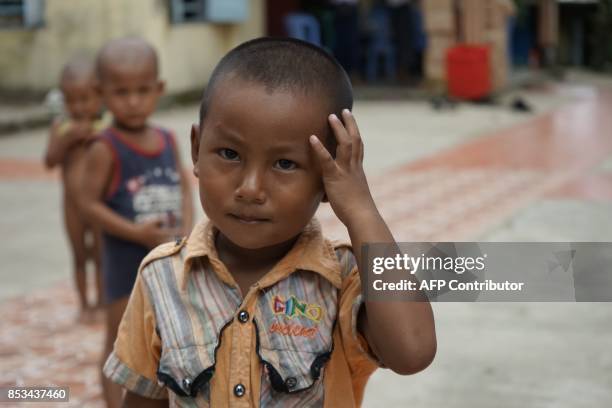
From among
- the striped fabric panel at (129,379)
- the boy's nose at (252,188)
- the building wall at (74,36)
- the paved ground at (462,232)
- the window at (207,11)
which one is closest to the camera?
the boy's nose at (252,188)

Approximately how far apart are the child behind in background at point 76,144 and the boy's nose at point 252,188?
9.41 feet

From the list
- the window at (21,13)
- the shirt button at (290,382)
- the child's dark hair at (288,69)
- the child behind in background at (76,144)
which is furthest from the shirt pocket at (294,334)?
the window at (21,13)

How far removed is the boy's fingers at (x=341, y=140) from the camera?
168 centimetres

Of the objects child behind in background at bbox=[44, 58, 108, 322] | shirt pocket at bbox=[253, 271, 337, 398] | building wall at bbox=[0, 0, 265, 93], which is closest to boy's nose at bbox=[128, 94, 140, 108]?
child behind in background at bbox=[44, 58, 108, 322]

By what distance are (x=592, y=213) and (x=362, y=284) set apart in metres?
4.94

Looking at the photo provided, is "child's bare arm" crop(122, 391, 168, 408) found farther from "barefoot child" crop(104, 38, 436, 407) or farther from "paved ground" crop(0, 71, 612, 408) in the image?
"paved ground" crop(0, 71, 612, 408)

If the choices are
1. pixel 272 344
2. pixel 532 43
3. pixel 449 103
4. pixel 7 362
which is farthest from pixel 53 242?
pixel 532 43

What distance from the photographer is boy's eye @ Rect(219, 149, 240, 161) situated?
1684mm

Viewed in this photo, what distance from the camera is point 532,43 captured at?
1902cm

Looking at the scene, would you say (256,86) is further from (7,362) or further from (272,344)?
(7,362)

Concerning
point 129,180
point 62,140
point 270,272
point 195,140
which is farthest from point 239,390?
point 62,140

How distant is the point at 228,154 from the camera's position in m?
1.69

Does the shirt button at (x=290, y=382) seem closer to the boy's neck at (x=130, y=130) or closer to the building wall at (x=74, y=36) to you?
the boy's neck at (x=130, y=130)

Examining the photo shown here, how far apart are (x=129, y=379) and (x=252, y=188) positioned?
49cm
